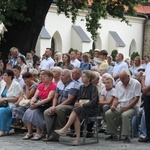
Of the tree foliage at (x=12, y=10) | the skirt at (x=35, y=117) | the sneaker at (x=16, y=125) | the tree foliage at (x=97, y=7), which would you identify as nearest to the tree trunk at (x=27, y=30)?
the tree foliage at (x=12, y=10)

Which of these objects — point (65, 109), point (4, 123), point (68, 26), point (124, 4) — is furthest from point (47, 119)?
point (68, 26)

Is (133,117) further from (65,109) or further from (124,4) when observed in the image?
(124,4)

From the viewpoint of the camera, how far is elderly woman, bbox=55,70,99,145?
10141mm

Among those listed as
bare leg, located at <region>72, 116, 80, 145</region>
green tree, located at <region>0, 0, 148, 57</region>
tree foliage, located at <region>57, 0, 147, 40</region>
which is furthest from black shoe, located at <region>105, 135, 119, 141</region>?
tree foliage, located at <region>57, 0, 147, 40</region>

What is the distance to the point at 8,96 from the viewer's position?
11.7 m

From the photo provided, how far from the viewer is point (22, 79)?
1279 cm

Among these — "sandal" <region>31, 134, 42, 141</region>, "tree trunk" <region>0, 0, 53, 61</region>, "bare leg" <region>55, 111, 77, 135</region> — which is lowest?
"sandal" <region>31, 134, 42, 141</region>

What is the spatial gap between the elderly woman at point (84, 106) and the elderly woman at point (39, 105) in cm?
75

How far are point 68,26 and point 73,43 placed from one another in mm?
1486

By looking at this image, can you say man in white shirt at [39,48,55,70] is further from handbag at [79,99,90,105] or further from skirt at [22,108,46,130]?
handbag at [79,99,90,105]

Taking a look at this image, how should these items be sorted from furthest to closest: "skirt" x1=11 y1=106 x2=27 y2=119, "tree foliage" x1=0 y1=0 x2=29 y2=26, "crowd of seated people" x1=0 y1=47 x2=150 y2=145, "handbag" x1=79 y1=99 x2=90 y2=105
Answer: "tree foliage" x1=0 y1=0 x2=29 y2=26
"skirt" x1=11 y1=106 x2=27 y2=119
"crowd of seated people" x1=0 y1=47 x2=150 y2=145
"handbag" x1=79 y1=99 x2=90 y2=105

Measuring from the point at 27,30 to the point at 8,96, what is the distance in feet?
28.0

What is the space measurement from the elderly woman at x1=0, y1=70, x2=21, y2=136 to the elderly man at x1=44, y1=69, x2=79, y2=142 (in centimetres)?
127

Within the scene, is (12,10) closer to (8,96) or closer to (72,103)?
(8,96)
